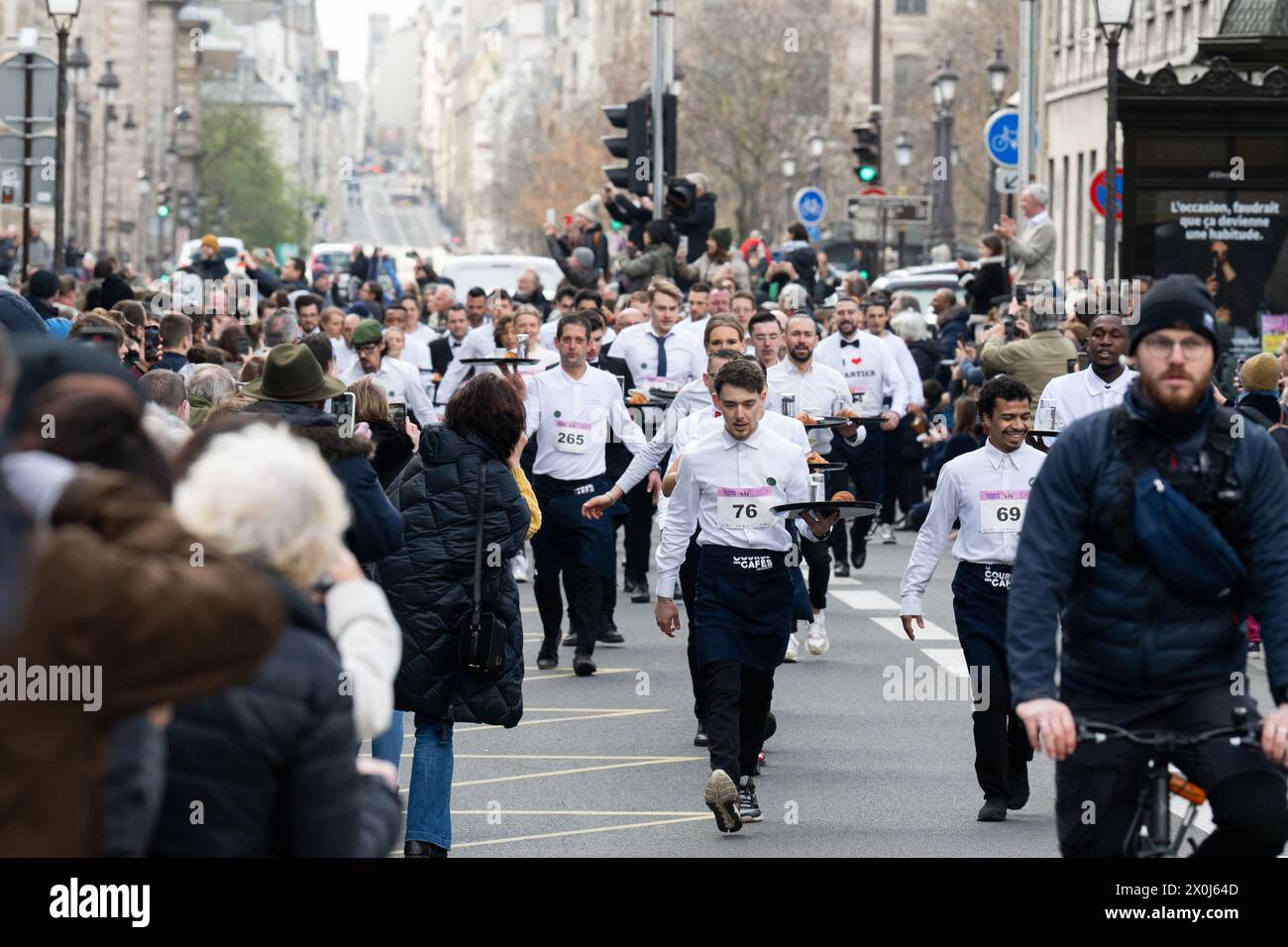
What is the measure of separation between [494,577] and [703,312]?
11.2 metres

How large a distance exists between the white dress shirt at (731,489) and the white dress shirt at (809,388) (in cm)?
559

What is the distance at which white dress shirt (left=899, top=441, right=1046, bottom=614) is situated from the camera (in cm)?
1018

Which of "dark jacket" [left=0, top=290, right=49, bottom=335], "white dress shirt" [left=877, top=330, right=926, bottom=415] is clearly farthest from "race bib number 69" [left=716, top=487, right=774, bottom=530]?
"white dress shirt" [left=877, top=330, right=926, bottom=415]

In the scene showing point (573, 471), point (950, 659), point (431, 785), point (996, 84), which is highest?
point (996, 84)

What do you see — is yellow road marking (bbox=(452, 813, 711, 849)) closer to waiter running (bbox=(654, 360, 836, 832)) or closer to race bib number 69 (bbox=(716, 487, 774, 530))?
waiter running (bbox=(654, 360, 836, 832))

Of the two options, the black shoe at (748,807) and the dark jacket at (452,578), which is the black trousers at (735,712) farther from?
the dark jacket at (452,578)

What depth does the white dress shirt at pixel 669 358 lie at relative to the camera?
1817 cm

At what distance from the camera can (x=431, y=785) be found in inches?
354

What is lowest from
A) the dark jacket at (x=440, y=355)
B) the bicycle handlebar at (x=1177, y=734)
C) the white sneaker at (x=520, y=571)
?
the white sneaker at (x=520, y=571)

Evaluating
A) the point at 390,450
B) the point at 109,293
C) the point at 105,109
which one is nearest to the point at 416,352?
the point at 109,293

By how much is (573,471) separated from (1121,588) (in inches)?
354

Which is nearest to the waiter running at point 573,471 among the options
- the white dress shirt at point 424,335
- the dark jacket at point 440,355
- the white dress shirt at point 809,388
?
the white dress shirt at point 809,388

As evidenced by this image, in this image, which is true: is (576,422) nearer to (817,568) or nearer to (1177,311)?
(817,568)

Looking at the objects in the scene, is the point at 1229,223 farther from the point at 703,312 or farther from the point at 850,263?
the point at 850,263
